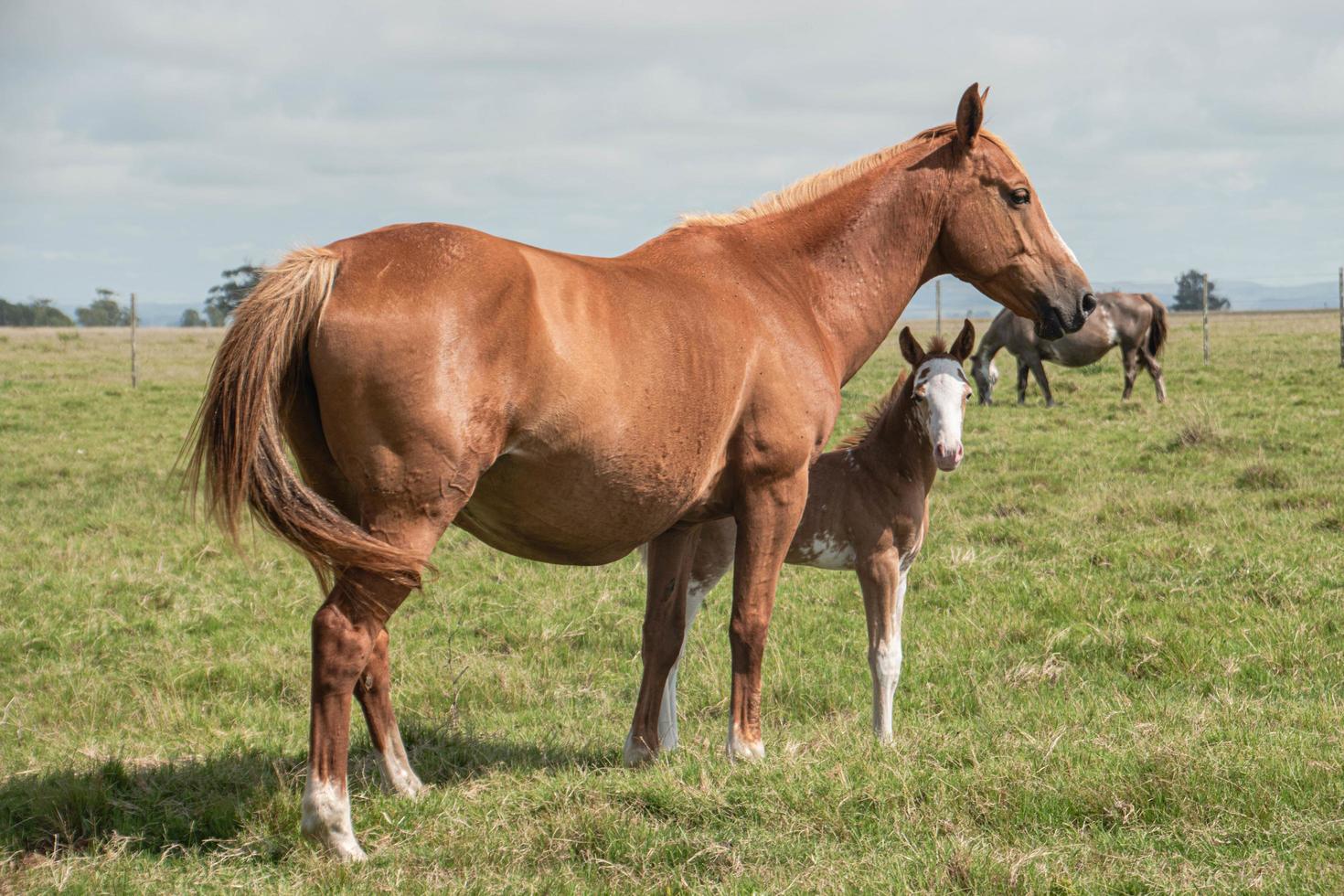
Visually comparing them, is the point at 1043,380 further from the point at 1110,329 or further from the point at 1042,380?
the point at 1110,329

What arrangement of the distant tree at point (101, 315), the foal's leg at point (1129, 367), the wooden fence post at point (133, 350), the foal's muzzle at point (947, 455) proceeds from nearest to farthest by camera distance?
the foal's muzzle at point (947, 455), the foal's leg at point (1129, 367), the wooden fence post at point (133, 350), the distant tree at point (101, 315)

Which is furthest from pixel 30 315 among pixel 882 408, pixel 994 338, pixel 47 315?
pixel 882 408

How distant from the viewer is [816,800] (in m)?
3.66

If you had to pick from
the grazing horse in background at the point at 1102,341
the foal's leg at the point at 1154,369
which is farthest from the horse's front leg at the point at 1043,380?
the foal's leg at the point at 1154,369

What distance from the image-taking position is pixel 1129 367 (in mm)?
17594

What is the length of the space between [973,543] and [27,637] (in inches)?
246

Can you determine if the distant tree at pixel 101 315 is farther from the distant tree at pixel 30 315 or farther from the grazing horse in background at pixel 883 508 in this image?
the grazing horse in background at pixel 883 508

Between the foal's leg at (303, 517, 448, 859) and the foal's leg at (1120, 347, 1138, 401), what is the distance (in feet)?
52.3

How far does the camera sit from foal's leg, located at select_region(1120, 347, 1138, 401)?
17.4 metres

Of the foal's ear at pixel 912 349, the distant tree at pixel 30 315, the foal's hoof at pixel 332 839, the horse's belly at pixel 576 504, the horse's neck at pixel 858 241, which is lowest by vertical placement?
the foal's hoof at pixel 332 839

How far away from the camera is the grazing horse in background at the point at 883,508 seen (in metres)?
5.21

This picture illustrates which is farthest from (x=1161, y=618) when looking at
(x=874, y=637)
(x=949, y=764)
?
(x=949, y=764)

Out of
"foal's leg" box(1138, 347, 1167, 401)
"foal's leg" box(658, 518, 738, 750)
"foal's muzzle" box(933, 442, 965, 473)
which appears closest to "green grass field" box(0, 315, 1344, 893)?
"foal's leg" box(658, 518, 738, 750)

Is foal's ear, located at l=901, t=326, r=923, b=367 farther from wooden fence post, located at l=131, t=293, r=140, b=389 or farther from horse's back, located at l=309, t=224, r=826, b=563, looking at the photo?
wooden fence post, located at l=131, t=293, r=140, b=389
